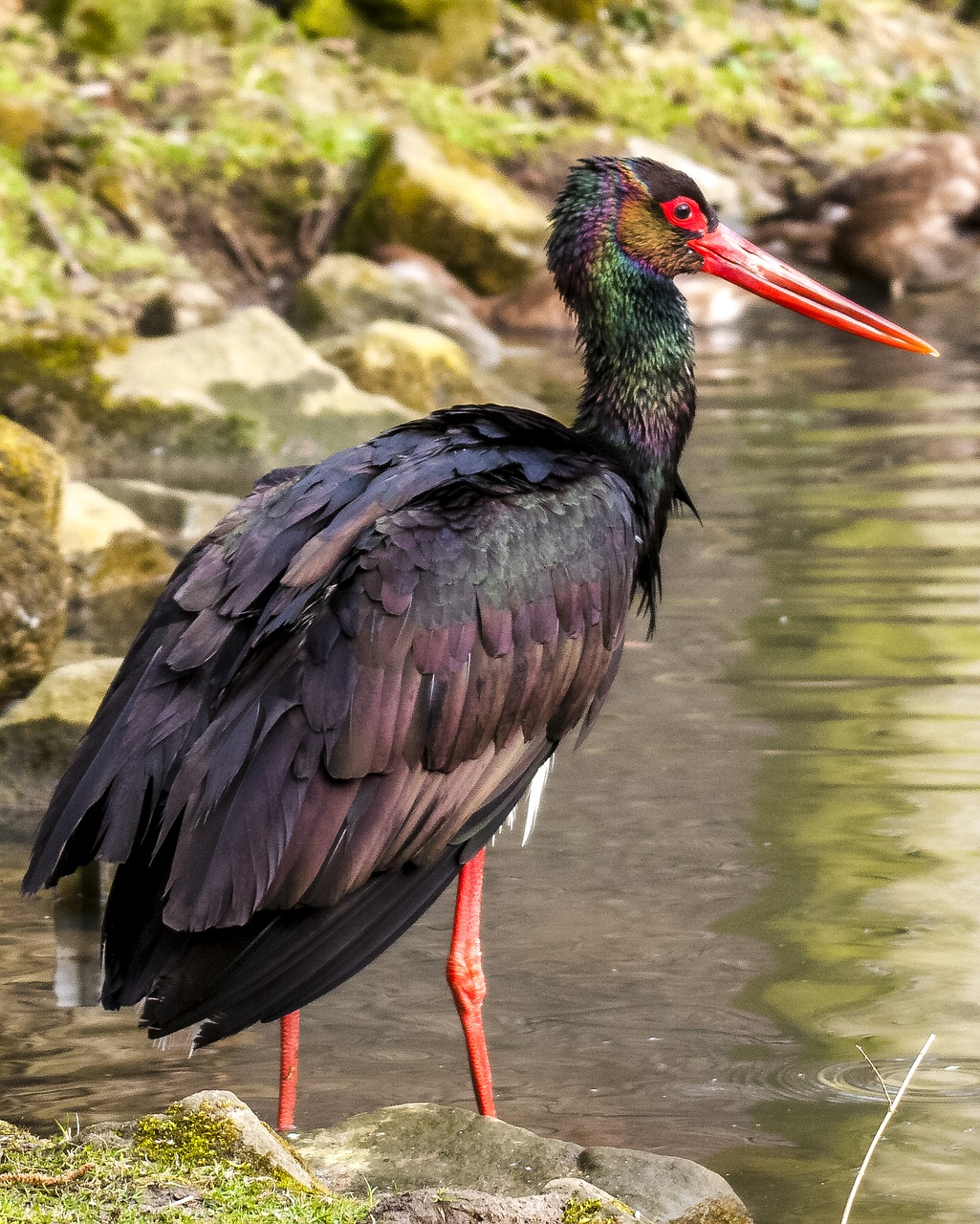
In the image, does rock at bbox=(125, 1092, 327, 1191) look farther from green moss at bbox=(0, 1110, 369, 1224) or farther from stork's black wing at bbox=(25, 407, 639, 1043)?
stork's black wing at bbox=(25, 407, 639, 1043)

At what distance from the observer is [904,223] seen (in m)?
16.6

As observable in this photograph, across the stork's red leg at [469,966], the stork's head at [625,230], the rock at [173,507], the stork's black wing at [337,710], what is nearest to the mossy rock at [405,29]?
the rock at [173,507]

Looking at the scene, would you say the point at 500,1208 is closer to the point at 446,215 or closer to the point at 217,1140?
the point at 217,1140

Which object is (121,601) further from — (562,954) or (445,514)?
(445,514)

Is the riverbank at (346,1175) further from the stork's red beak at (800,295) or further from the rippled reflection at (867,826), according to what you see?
the stork's red beak at (800,295)

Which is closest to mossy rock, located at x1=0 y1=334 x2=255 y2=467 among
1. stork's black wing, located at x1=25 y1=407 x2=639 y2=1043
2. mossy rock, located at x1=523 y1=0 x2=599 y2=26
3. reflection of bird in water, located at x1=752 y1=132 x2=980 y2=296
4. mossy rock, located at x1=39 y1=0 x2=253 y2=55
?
stork's black wing, located at x1=25 y1=407 x2=639 y2=1043

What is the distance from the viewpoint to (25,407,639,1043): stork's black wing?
132 inches

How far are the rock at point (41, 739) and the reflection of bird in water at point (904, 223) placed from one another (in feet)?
40.4

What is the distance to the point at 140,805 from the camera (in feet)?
11.3

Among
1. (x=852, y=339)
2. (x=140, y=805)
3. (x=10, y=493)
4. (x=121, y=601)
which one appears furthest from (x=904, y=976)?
(x=852, y=339)

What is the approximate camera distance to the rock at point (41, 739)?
5.39 metres

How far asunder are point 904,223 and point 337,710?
1406 centimetres

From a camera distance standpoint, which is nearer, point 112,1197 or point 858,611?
point 112,1197

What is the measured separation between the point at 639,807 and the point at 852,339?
11166 mm
